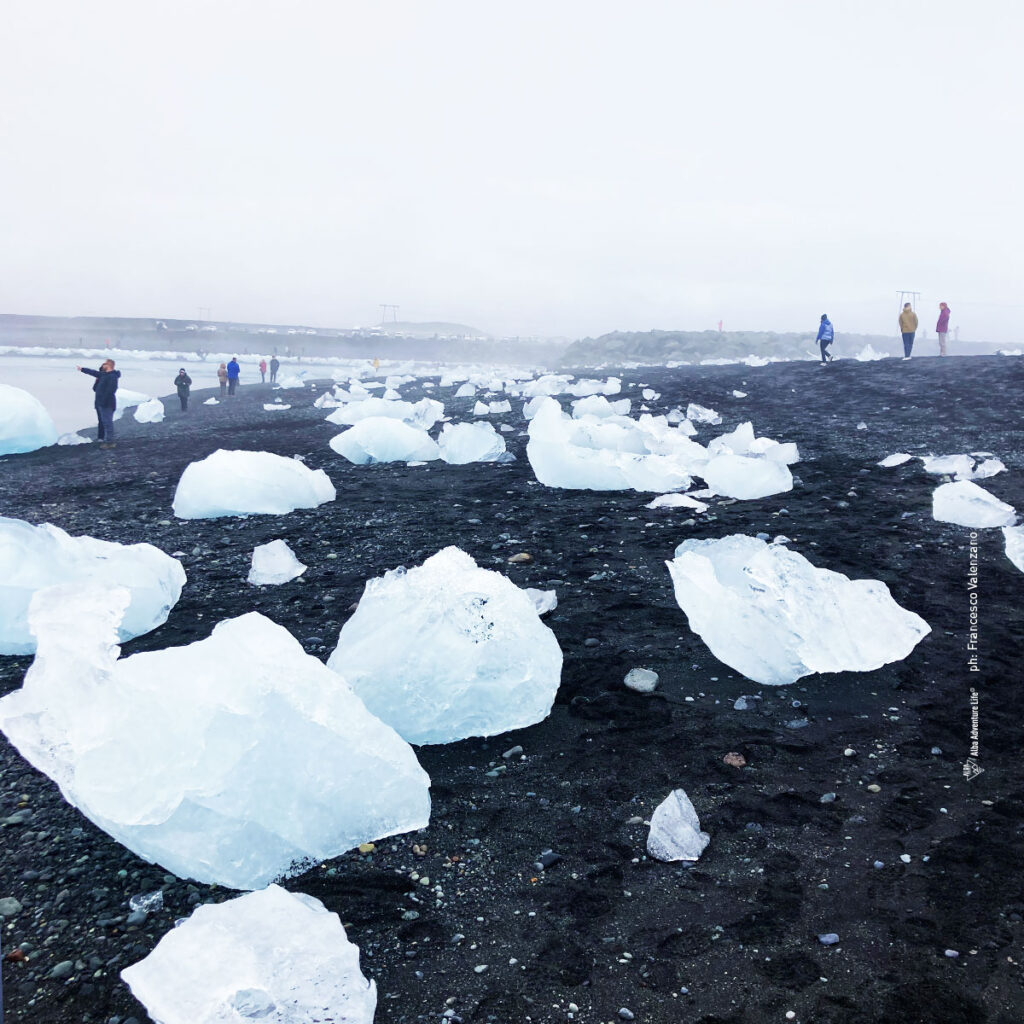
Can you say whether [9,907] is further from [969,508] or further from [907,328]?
[907,328]

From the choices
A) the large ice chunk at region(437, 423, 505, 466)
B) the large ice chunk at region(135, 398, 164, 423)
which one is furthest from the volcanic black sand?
the large ice chunk at region(135, 398, 164, 423)

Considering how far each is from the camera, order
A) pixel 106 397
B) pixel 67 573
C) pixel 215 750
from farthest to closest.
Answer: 1. pixel 106 397
2. pixel 67 573
3. pixel 215 750

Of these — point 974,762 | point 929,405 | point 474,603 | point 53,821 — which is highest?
point 929,405

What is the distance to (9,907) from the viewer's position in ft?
7.17

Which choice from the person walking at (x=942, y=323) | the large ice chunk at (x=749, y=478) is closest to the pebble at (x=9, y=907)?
the large ice chunk at (x=749, y=478)

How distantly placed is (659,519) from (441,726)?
3406 mm

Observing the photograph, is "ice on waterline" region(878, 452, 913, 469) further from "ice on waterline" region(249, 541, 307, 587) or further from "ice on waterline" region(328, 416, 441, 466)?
"ice on waterline" region(249, 541, 307, 587)

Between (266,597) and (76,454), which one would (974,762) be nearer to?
(266,597)

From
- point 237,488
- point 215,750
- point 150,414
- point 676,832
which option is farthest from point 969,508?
point 150,414

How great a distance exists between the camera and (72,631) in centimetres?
257

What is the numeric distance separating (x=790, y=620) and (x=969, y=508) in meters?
2.90

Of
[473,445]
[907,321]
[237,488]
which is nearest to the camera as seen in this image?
[237,488]

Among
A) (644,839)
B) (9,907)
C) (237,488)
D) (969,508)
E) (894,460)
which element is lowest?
(9,907)

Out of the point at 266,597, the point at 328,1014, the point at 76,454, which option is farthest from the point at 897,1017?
the point at 76,454
